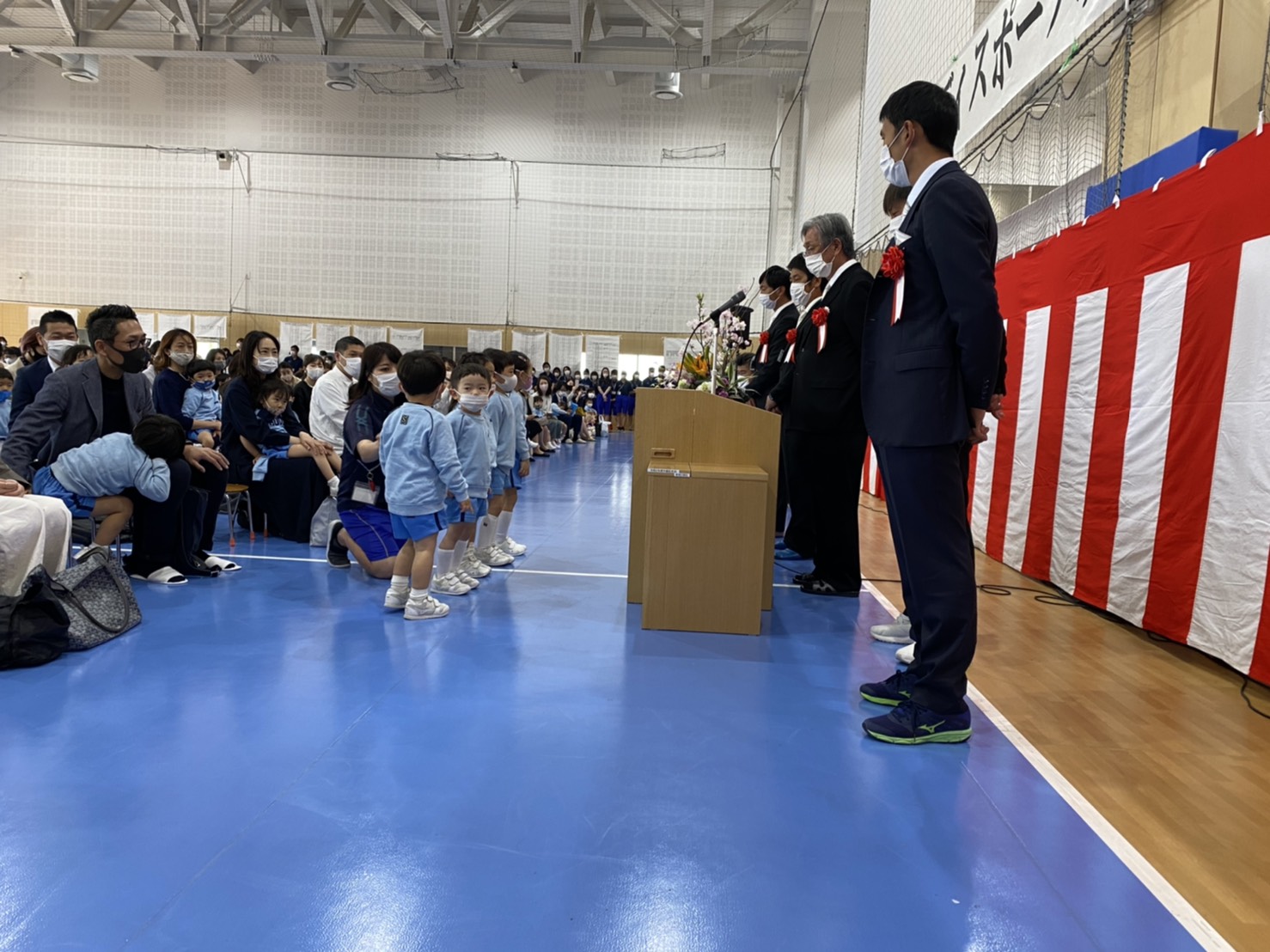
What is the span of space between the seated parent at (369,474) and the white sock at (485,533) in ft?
1.60

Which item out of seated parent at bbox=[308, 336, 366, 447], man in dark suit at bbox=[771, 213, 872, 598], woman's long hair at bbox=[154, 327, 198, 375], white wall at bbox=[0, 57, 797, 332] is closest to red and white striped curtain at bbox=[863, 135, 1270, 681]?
man in dark suit at bbox=[771, 213, 872, 598]

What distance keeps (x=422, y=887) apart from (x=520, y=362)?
10.8 ft

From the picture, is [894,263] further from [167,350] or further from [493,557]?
[167,350]

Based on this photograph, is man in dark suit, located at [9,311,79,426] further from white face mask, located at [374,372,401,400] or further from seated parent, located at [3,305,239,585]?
white face mask, located at [374,372,401,400]

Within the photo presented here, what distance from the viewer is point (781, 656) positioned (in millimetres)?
2824

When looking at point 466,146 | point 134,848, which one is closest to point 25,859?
point 134,848

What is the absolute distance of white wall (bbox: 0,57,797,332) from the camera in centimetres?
1616

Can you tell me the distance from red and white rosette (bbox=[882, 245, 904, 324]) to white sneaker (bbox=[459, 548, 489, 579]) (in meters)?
2.39

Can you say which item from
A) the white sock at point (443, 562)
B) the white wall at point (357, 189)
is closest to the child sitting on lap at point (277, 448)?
the white sock at point (443, 562)

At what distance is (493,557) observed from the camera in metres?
4.18

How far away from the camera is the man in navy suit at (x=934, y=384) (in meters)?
1.96

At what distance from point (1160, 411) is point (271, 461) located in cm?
441

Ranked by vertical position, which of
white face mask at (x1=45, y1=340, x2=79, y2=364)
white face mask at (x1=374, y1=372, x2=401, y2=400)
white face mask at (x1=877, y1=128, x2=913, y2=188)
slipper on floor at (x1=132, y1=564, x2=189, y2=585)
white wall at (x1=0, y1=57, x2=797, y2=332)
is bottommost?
slipper on floor at (x1=132, y1=564, x2=189, y2=585)

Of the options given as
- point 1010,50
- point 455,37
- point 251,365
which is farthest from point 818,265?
point 455,37
